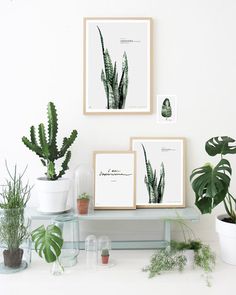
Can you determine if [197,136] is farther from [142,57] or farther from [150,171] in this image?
[142,57]

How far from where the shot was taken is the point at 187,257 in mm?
1485

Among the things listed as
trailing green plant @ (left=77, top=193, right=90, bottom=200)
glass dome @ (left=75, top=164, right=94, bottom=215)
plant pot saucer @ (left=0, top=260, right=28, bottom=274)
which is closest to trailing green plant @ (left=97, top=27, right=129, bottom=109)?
glass dome @ (left=75, top=164, right=94, bottom=215)

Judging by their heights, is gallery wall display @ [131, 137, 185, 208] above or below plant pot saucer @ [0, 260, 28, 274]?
above

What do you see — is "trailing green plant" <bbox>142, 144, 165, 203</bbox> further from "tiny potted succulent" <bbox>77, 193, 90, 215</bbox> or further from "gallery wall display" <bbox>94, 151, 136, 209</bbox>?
"tiny potted succulent" <bbox>77, 193, 90, 215</bbox>

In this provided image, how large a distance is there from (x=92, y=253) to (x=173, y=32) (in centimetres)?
108

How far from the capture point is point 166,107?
5.74 feet

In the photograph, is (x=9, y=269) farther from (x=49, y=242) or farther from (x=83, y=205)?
(x=83, y=205)

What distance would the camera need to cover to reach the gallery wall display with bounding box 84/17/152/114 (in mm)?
1724

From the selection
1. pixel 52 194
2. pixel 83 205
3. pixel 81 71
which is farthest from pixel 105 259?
pixel 81 71

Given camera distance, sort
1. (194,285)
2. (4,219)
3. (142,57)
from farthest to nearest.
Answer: (142,57)
(4,219)
(194,285)

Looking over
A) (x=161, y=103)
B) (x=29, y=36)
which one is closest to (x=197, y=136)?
(x=161, y=103)

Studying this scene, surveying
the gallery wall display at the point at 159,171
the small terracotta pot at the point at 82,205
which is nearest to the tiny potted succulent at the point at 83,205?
the small terracotta pot at the point at 82,205

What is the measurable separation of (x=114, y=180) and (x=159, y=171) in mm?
221

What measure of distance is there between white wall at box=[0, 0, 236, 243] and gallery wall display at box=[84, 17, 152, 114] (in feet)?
0.13
